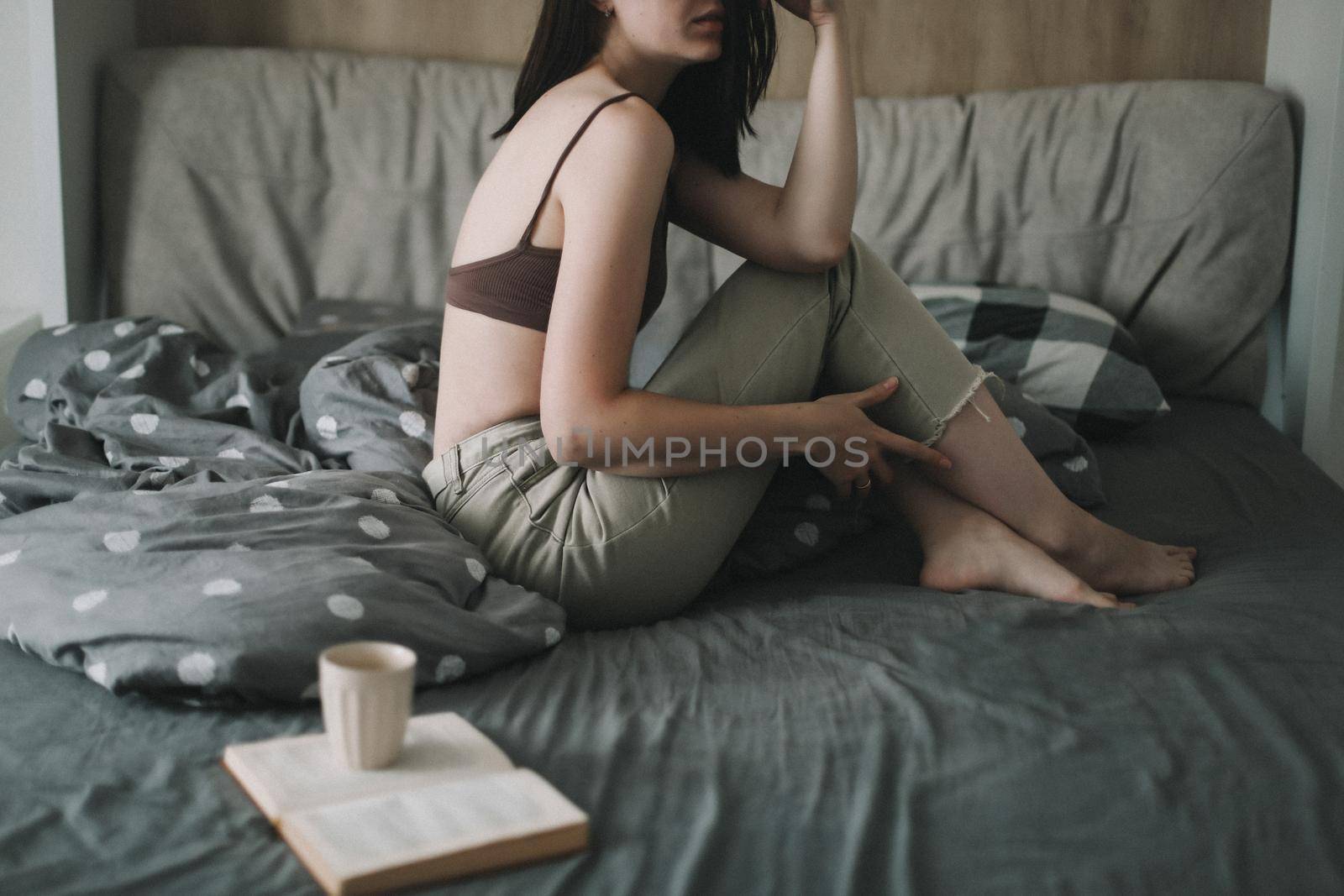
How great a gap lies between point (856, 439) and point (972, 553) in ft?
0.62

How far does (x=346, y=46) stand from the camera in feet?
7.89

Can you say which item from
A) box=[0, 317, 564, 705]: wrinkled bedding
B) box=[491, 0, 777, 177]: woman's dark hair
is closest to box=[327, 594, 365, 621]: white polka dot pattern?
box=[0, 317, 564, 705]: wrinkled bedding

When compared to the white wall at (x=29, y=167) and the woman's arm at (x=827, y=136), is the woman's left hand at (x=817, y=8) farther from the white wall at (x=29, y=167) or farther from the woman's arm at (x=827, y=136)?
the white wall at (x=29, y=167)

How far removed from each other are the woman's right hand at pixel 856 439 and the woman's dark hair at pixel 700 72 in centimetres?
36

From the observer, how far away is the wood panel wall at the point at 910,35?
7.67 feet

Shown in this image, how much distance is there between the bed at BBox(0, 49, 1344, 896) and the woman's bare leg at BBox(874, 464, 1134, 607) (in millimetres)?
44

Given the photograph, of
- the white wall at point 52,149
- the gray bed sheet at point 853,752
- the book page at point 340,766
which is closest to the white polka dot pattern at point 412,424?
the gray bed sheet at point 853,752

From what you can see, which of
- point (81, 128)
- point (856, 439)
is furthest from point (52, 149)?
point (856, 439)

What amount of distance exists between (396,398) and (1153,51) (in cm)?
163

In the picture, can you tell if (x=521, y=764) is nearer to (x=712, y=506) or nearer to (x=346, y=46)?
(x=712, y=506)

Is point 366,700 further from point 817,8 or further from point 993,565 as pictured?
point 817,8

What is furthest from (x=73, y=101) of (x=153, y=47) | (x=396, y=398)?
(x=396, y=398)

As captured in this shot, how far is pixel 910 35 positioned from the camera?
239 centimetres

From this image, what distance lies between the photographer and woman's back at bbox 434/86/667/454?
1225mm
